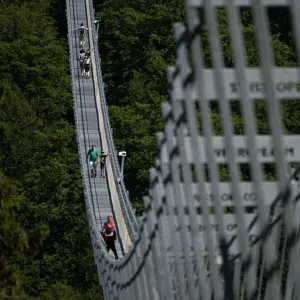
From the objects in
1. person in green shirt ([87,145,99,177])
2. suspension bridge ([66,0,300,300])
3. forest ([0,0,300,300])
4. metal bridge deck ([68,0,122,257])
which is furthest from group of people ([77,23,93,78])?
suspension bridge ([66,0,300,300])

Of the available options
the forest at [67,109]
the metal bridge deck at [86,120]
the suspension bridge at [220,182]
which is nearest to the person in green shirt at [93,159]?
the metal bridge deck at [86,120]

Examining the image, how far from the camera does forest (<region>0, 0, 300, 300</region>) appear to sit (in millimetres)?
48688

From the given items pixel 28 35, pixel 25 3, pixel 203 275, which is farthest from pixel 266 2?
pixel 25 3

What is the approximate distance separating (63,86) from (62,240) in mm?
13798

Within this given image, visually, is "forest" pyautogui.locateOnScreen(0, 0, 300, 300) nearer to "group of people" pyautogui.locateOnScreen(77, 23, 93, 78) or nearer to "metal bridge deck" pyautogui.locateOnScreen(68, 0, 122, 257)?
"metal bridge deck" pyautogui.locateOnScreen(68, 0, 122, 257)

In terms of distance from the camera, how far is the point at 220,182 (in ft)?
32.3

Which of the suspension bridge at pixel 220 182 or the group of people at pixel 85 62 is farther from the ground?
the group of people at pixel 85 62

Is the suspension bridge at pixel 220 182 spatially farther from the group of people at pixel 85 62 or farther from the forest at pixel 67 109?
the group of people at pixel 85 62

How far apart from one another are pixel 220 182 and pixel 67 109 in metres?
52.2

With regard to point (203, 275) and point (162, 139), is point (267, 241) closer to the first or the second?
point (203, 275)

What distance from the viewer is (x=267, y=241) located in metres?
7.64

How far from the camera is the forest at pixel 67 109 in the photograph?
48.7 metres

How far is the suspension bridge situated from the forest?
83.6 ft

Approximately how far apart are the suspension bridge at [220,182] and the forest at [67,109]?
25486 millimetres
